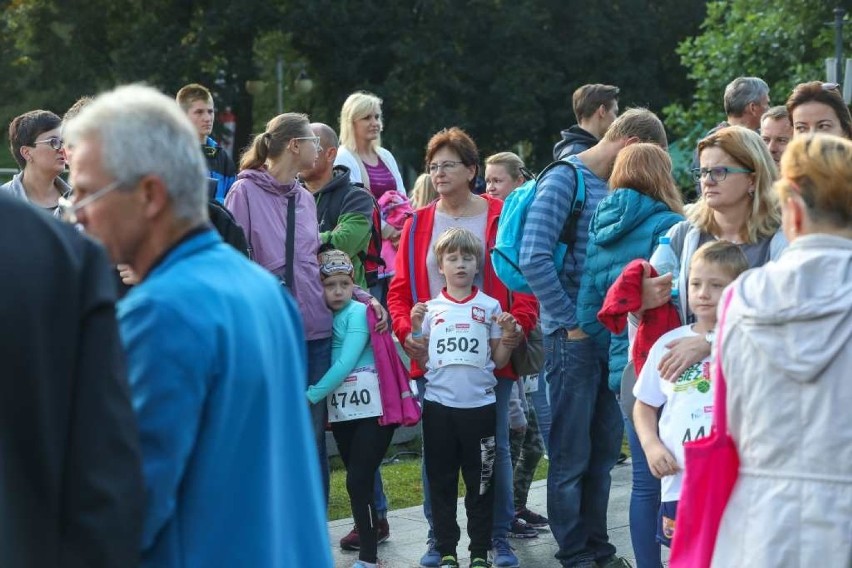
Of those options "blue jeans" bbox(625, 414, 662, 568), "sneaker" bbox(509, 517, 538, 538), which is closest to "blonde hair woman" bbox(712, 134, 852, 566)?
"blue jeans" bbox(625, 414, 662, 568)

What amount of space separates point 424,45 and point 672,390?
30360mm

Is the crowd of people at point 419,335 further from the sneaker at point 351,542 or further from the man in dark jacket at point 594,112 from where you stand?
the sneaker at point 351,542

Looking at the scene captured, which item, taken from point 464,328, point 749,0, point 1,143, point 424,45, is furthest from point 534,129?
point 464,328

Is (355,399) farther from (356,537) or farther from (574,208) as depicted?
(574,208)

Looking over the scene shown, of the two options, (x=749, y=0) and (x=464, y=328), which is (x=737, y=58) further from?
(x=464, y=328)

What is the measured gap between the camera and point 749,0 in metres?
26.6

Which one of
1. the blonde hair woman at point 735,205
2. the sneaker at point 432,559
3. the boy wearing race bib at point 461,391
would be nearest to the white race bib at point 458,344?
the boy wearing race bib at point 461,391

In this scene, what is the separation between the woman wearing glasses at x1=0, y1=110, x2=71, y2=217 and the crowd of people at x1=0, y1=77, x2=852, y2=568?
A: 0.01 metres

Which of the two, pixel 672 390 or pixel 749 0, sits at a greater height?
pixel 749 0

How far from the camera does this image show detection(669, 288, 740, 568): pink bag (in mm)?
3572

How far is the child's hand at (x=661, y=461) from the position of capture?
490 centimetres

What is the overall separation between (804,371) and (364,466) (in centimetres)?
350

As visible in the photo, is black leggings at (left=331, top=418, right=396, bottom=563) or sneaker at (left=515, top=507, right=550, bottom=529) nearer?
Answer: black leggings at (left=331, top=418, right=396, bottom=563)

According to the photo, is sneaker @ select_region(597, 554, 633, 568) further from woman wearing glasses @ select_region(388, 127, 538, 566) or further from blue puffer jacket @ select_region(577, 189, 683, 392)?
blue puffer jacket @ select_region(577, 189, 683, 392)
